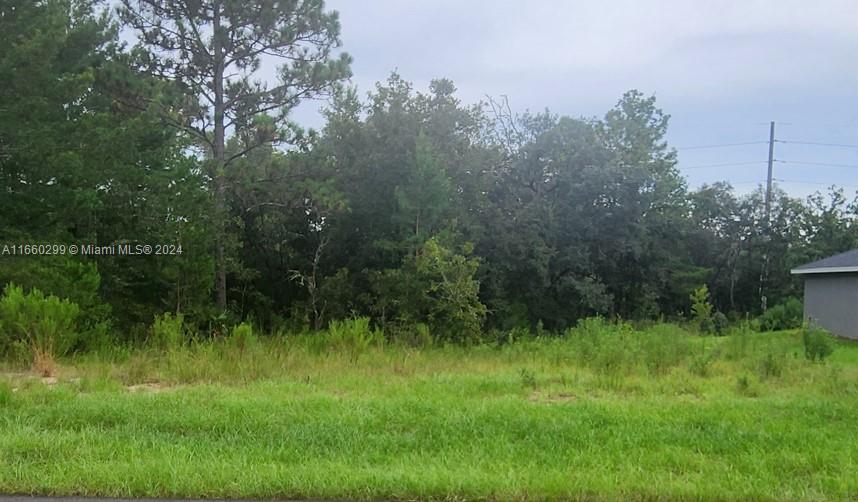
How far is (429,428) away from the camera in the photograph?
237 inches

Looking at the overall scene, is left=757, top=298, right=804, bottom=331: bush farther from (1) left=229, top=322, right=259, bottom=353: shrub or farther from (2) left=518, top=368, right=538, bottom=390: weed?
(1) left=229, top=322, right=259, bottom=353: shrub

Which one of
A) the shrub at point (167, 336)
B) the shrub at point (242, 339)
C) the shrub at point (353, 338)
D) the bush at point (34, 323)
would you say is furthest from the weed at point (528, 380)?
the bush at point (34, 323)

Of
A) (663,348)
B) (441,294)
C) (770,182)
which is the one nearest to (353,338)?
(663,348)

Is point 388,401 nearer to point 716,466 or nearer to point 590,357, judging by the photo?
point 716,466

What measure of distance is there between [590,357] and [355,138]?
48.4ft

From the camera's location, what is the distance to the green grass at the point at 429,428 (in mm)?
4547

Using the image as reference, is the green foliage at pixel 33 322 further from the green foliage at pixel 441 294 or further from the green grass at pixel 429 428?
the green foliage at pixel 441 294

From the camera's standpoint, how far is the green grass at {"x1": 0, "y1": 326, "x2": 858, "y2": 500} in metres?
4.55

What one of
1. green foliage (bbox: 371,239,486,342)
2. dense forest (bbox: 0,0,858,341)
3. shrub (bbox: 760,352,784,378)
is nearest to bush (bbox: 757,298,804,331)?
dense forest (bbox: 0,0,858,341)

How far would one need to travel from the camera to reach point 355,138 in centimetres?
2289

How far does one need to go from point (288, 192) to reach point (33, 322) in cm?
1145

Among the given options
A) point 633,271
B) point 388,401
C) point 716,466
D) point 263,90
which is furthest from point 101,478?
point 633,271

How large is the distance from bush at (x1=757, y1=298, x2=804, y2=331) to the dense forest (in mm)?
4349

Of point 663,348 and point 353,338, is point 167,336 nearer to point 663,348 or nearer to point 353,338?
point 353,338
